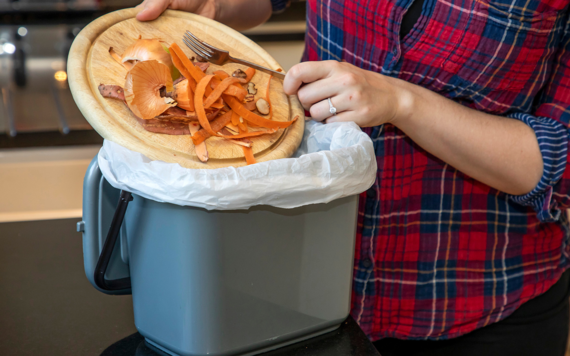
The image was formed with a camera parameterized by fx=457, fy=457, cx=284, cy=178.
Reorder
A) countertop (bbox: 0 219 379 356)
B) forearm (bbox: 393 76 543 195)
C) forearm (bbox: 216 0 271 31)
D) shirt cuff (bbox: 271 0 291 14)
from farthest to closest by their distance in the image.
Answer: shirt cuff (bbox: 271 0 291 14), forearm (bbox: 216 0 271 31), forearm (bbox: 393 76 543 195), countertop (bbox: 0 219 379 356)

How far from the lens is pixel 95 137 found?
1.47 metres

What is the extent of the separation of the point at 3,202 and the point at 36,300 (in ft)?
3.21

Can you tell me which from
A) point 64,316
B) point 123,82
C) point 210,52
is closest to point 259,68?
point 210,52

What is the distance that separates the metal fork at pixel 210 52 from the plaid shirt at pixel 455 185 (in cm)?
16

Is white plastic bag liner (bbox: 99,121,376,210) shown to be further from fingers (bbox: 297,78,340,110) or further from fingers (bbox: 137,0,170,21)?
fingers (bbox: 137,0,170,21)

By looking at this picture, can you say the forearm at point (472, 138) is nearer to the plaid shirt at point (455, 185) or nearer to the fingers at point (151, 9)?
the plaid shirt at point (455, 185)

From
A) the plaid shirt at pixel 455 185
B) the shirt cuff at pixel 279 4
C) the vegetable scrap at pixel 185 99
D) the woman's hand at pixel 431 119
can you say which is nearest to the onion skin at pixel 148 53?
the vegetable scrap at pixel 185 99

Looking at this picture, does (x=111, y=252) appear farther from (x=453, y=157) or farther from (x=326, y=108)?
(x=453, y=157)

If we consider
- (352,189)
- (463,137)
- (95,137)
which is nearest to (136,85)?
(352,189)

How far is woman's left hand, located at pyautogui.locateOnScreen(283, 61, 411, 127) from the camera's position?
0.56 meters

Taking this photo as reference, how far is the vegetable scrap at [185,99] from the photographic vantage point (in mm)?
513

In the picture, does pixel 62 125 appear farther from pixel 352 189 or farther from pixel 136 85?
pixel 352 189

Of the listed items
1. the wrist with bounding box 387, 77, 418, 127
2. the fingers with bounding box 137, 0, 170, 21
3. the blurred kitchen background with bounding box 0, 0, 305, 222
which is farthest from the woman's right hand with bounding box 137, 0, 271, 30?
the blurred kitchen background with bounding box 0, 0, 305, 222

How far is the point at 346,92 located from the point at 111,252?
12.7 inches
